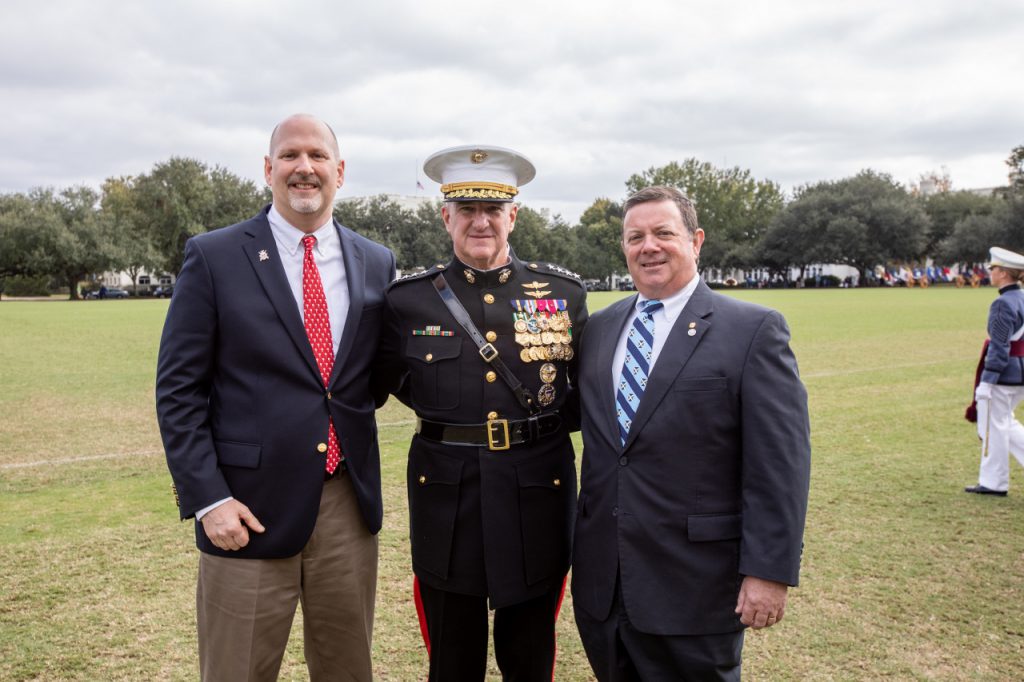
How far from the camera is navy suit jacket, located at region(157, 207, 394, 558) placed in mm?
2834

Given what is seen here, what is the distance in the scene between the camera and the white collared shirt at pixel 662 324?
2.84 metres

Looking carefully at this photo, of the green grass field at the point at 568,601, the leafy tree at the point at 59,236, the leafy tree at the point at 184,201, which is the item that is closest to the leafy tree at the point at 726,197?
the leafy tree at the point at 184,201

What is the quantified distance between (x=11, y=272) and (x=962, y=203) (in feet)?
302

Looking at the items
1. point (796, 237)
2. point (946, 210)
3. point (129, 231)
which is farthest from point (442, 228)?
point (946, 210)

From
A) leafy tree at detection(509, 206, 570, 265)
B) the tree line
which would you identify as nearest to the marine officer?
the tree line

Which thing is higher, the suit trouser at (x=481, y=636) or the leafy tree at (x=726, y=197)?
the leafy tree at (x=726, y=197)

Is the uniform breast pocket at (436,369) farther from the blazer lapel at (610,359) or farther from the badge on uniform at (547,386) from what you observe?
the blazer lapel at (610,359)

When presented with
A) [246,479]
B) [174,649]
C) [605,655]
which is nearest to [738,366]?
[605,655]

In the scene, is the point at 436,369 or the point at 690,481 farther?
the point at 436,369

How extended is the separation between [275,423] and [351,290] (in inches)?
24.8

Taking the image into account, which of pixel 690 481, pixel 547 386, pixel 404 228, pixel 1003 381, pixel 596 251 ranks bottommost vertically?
pixel 1003 381

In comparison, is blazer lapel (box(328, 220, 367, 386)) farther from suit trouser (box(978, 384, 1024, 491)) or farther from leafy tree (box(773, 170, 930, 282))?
leafy tree (box(773, 170, 930, 282))

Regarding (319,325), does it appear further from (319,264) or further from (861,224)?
(861,224)

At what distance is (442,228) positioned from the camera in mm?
70562
